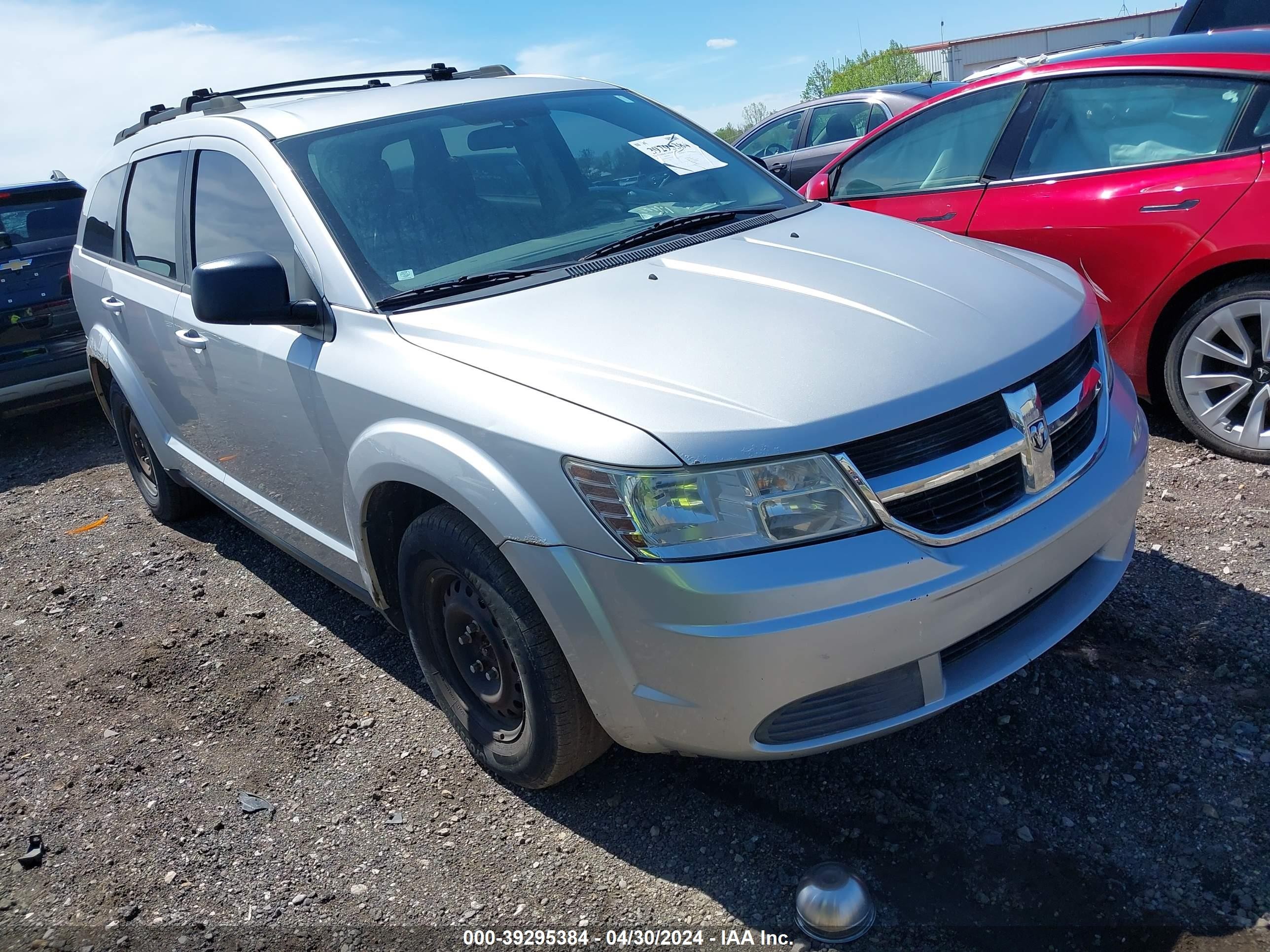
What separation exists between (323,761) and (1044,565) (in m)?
2.16

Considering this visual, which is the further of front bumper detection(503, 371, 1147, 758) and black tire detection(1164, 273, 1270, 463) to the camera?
black tire detection(1164, 273, 1270, 463)

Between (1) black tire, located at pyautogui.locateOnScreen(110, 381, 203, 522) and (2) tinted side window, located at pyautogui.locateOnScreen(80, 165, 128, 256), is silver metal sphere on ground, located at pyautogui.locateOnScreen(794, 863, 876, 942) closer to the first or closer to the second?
(1) black tire, located at pyautogui.locateOnScreen(110, 381, 203, 522)

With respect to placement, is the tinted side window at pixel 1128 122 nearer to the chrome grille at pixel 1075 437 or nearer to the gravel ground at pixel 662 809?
the gravel ground at pixel 662 809

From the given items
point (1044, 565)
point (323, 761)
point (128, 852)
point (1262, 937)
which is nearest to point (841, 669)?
point (1044, 565)

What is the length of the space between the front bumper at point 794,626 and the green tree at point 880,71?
58663mm

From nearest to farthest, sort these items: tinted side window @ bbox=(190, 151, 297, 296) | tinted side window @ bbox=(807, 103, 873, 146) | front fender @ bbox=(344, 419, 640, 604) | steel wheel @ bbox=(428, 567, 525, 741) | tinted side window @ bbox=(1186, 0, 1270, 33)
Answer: front fender @ bbox=(344, 419, 640, 604), steel wheel @ bbox=(428, 567, 525, 741), tinted side window @ bbox=(190, 151, 297, 296), tinted side window @ bbox=(1186, 0, 1270, 33), tinted side window @ bbox=(807, 103, 873, 146)

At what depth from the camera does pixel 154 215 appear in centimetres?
408

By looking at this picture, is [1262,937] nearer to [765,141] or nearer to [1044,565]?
[1044,565]

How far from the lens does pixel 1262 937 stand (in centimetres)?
204

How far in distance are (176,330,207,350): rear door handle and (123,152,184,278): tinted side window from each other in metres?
0.36

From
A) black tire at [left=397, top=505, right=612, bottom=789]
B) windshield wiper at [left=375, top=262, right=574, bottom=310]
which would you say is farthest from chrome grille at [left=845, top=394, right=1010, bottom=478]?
windshield wiper at [left=375, top=262, right=574, bottom=310]

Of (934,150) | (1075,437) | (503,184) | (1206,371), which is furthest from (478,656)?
(934,150)

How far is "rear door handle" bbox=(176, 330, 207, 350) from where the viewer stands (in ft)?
11.4

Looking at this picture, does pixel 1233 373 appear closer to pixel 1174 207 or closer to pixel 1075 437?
pixel 1174 207
